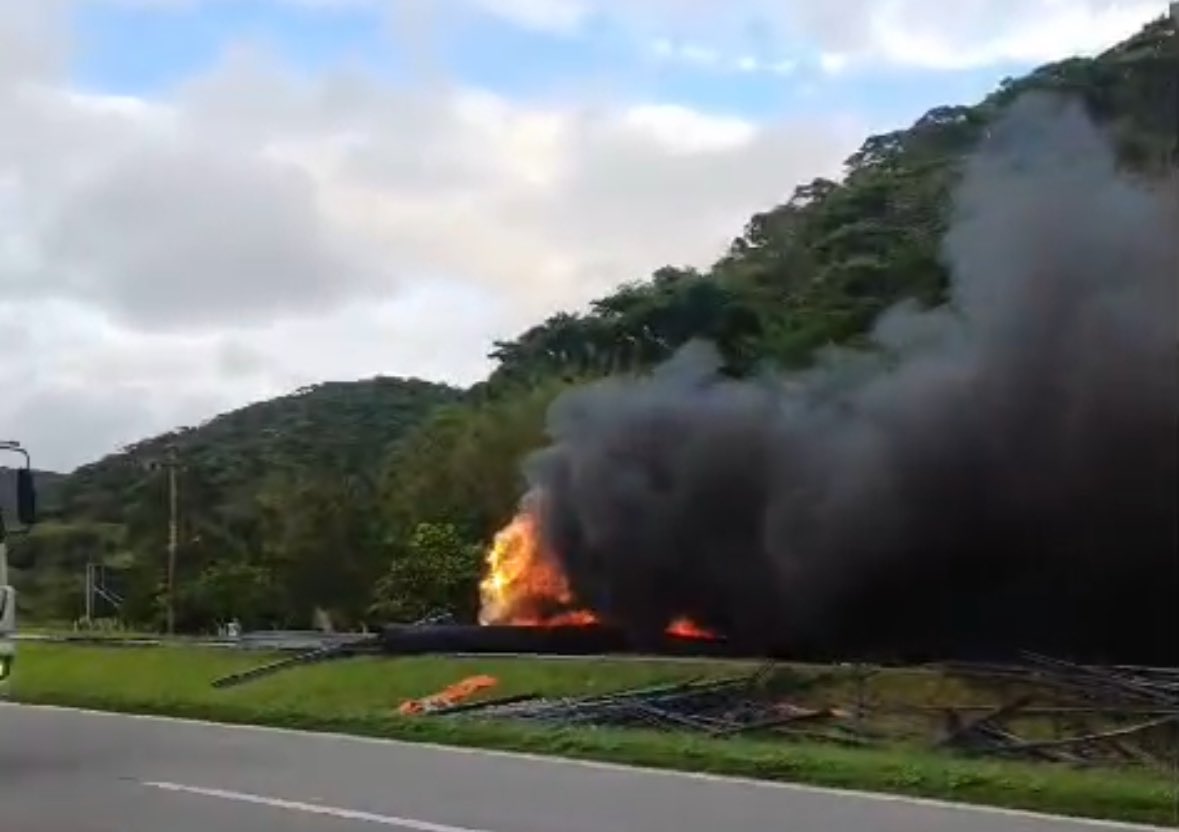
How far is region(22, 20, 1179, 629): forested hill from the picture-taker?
137ft

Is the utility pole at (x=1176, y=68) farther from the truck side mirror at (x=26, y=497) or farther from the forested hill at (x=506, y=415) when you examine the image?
the truck side mirror at (x=26, y=497)

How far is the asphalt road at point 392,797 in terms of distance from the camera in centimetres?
977

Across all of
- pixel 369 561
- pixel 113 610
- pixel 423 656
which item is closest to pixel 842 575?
pixel 423 656

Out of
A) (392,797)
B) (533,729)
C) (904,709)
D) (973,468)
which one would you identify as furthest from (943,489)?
(392,797)

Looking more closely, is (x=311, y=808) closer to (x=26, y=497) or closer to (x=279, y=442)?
(x=26, y=497)

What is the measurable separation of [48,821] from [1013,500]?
14007mm

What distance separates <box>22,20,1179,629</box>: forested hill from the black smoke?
7413 mm

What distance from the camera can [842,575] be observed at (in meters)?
23.4

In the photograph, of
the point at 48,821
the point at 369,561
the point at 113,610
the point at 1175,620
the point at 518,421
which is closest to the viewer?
the point at 48,821

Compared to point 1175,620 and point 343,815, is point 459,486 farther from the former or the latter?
point 343,815

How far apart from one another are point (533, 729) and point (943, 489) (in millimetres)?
8584

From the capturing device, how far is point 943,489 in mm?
22188

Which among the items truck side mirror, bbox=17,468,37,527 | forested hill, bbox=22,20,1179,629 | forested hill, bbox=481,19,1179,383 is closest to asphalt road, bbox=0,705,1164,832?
truck side mirror, bbox=17,468,37,527

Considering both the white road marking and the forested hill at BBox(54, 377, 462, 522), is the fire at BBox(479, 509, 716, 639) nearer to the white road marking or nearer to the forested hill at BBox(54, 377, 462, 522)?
the white road marking
